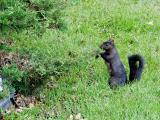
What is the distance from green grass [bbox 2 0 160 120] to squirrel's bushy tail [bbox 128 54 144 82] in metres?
0.09

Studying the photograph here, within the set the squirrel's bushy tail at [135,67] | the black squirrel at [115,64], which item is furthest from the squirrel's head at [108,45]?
the squirrel's bushy tail at [135,67]

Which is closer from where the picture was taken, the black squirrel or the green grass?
the green grass

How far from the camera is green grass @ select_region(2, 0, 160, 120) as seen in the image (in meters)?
4.73

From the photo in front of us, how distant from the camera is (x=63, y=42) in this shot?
631cm

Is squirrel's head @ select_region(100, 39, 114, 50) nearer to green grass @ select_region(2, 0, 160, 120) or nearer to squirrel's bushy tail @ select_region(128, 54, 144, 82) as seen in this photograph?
green grass @ select_region(2, 0, 160, 120)

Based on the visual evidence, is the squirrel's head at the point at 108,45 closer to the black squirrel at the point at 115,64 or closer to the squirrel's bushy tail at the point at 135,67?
the black squirrel at the point at 115,64

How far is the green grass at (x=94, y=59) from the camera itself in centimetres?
473

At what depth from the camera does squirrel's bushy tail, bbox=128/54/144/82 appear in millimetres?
5131

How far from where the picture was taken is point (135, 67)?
5203mm

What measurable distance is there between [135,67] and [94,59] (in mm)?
Answer: 710

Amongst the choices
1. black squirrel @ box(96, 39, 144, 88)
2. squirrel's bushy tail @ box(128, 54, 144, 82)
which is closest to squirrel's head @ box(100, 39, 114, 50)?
black squirrel @ box(96, 39, 144, 88)

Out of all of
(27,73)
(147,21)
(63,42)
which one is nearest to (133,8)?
(147,21)

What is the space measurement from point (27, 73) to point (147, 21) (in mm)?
2937

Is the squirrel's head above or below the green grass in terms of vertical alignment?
above
